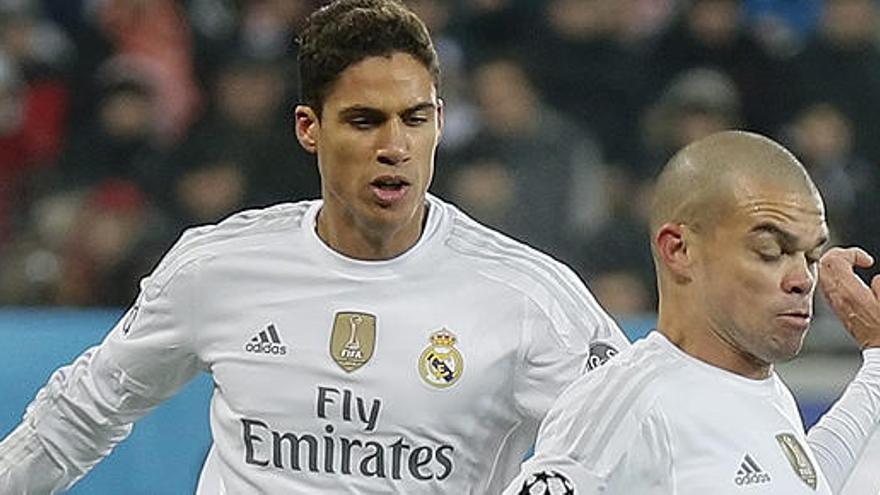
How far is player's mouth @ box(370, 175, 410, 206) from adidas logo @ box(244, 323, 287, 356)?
40 centimetres

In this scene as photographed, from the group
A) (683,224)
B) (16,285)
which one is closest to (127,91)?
(16,285)

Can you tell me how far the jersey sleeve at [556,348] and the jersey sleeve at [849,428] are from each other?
1.40ft

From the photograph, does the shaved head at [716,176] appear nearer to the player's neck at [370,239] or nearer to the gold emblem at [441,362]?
the gold emblem at [441,362]

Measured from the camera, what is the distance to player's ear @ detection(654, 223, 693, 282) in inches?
135

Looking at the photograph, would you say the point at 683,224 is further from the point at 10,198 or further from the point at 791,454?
the point at 10,198

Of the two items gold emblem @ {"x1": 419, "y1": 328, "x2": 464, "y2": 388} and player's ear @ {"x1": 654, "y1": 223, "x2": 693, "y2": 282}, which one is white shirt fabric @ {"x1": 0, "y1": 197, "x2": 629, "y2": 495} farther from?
player's ear @ {"x1": 654, "y1": 223, "x2": 693, "y2": 282}

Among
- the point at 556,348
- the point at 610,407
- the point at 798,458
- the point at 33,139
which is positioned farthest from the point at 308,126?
the point at 33,139

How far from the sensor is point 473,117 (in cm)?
870

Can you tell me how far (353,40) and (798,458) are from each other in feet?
4.20

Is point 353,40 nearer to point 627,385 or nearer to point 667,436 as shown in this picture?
point 627,385

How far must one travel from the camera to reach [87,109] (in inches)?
355

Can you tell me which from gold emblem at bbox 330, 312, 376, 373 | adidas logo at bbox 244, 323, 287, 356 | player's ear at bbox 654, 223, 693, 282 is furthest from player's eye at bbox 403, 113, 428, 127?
player's ear at bbox 654, 223, 693, 282

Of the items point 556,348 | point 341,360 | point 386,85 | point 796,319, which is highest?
point 386,85

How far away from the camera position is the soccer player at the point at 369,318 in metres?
4.12
